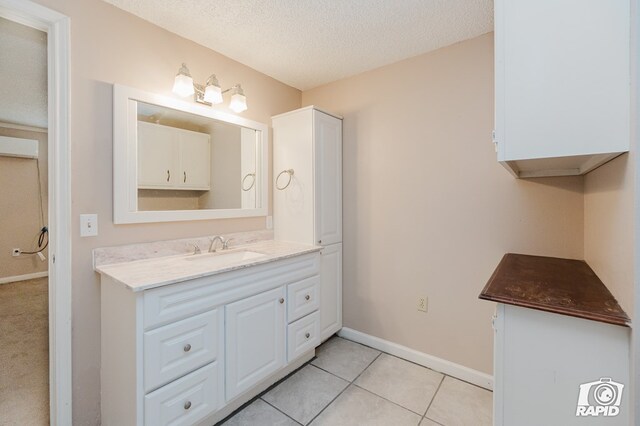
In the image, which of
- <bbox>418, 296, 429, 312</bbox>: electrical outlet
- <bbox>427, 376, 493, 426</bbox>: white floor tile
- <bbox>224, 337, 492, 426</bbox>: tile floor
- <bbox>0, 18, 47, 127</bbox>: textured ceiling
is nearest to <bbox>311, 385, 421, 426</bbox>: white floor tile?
<bbox>224, 337, 492, 426</bbox>: tile floor

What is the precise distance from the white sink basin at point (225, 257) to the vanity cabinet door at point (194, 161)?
50 centimetres

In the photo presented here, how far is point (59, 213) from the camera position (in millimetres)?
1363

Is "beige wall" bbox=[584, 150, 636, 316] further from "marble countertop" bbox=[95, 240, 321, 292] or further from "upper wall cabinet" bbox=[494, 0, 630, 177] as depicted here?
"marble countertop" bbox=[95, 240, 321, 292]

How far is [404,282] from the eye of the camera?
Answer: 85.2 inches

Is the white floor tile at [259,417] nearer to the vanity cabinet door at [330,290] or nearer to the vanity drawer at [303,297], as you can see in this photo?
the vanity drawer at [303,297]

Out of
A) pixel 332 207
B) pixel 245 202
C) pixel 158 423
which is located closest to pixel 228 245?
pixel 245 202

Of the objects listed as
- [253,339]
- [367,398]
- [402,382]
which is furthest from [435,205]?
[253,339]

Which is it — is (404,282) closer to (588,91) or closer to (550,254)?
(550,254)

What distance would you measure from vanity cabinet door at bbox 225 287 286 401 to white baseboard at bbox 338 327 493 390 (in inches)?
33.9

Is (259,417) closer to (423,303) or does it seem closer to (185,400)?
(185,400)

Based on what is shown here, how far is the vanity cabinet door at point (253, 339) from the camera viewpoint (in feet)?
4.85

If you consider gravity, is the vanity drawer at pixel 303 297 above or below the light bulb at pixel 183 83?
below

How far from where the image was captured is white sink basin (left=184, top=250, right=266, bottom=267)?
5.58ft

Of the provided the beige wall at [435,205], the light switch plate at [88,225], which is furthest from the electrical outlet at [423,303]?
the light switch plate at [88,225]
